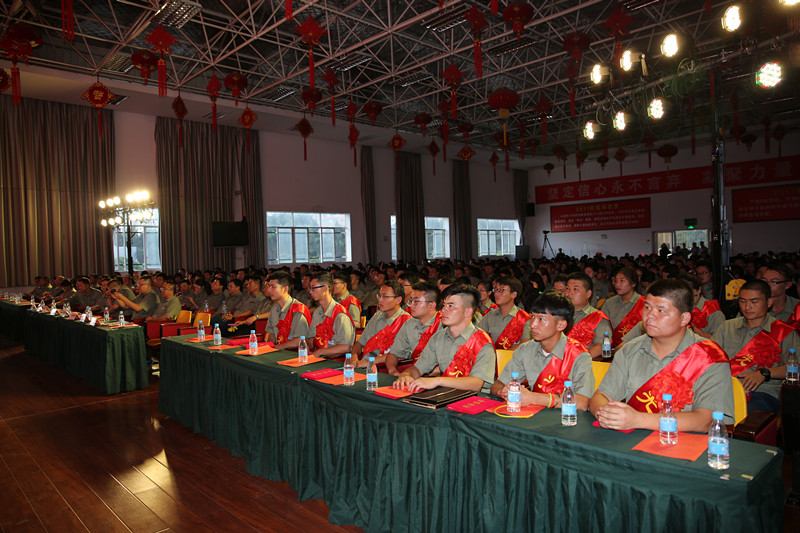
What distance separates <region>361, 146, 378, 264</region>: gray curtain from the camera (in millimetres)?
16438

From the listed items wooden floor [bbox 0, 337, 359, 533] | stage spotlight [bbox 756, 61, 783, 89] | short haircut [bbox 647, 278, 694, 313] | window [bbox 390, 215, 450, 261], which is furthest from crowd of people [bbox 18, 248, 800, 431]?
window [bbox 390, 215, 450, 261]

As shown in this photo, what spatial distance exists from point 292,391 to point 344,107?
1176 centimetres

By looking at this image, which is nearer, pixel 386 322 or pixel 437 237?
pixel 386 322

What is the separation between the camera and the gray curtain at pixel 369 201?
Result: 53.9 ft

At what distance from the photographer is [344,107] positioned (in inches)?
537

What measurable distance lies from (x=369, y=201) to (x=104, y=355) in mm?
11753

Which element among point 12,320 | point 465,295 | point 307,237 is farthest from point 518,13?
point 307,237

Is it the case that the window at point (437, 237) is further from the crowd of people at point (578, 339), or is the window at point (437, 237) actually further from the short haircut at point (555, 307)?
the short haircut at point (555, 307)

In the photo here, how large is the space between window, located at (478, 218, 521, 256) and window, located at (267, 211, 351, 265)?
6.60 meters

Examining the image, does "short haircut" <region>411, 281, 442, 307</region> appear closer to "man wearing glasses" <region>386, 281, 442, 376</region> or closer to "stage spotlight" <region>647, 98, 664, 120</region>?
"man wearing glasses" <region>386, 281, 442, 376</region>

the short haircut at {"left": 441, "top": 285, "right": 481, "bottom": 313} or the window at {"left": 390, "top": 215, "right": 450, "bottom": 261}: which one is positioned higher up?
the window at {"left": 390, "top": 215, "right": 450, "bottom": 261}

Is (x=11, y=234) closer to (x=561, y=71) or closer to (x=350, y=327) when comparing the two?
(x=350, y=327)

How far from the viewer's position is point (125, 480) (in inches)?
131

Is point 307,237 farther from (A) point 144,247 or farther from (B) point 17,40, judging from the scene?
(B) point 17,40
